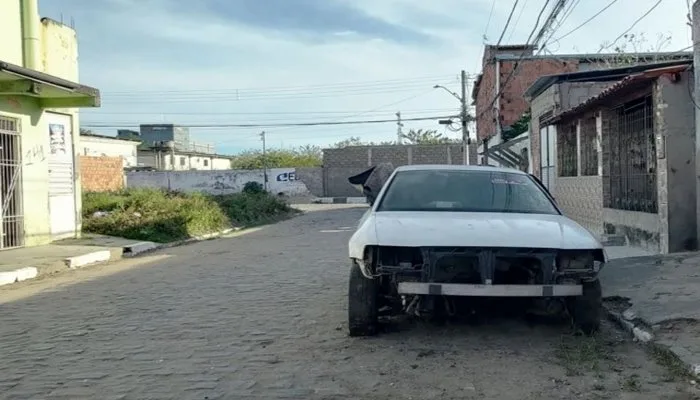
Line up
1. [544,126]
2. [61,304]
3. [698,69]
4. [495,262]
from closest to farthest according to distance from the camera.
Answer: [495,262] → [61,304] → [698,69] → [544,126]

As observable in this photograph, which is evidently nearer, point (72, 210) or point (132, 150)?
point (72, 210)

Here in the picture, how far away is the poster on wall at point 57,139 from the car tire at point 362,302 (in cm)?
1270

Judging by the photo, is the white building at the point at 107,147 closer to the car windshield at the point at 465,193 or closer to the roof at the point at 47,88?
the roof at the point at 47,88

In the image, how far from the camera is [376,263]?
5.57 metres

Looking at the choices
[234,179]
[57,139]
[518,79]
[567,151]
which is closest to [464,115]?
[518,79]

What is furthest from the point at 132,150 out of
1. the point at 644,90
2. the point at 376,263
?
the point at 376,263

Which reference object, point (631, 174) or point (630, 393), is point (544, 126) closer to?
point (631, 174)

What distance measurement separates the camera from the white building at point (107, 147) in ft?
146

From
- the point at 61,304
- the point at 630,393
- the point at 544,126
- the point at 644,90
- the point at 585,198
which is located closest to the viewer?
the point at 630,393

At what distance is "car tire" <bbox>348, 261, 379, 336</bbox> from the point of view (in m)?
5.79

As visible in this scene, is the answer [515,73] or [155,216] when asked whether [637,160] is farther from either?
[515,73]

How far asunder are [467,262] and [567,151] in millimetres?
12431

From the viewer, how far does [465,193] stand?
271 inches

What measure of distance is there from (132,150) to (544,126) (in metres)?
43.2
